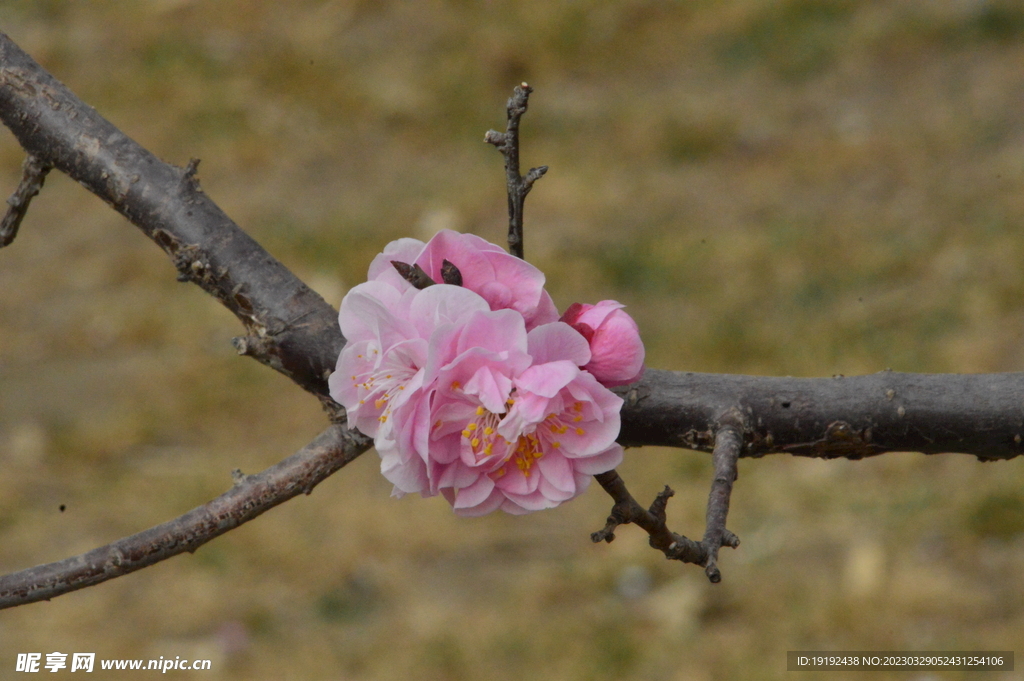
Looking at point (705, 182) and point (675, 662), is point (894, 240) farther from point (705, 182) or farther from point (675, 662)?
point (675, 662)

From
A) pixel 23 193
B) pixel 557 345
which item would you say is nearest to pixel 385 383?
pixel 557 345

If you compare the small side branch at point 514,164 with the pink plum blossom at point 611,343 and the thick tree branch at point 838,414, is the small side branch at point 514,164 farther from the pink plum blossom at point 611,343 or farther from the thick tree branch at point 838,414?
the thick tree branch at point 838,414

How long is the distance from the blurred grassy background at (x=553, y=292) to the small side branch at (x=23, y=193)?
146 centimetres

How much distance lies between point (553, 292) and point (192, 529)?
2.40 meters

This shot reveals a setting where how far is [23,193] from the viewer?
3.51 feet

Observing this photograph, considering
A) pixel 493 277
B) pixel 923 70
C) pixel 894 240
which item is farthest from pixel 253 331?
pixel 923 70

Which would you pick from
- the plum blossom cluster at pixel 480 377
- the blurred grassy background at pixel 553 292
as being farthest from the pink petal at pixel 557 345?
the blurred grassy background at pixel 553 292

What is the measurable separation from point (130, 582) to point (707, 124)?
260 centimetres

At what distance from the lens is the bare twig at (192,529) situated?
857mm

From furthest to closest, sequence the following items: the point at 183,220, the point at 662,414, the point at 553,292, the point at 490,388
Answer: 1. the point at 553,292
2. the point at 183,220
3. the point at 662,414
4. the point at 490,388

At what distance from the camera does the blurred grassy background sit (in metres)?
2.30

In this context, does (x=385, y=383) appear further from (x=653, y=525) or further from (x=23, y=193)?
(x=23, y=193)

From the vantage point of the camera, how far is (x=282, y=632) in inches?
93.0

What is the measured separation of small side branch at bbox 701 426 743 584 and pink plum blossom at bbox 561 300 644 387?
11 cm
